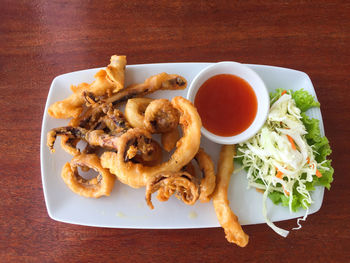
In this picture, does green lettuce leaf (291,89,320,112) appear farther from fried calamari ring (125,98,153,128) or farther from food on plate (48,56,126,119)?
food on plate (48,56,126,119)

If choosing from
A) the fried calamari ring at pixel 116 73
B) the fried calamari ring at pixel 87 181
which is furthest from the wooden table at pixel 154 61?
the fried calamari ring at pixel 87 181

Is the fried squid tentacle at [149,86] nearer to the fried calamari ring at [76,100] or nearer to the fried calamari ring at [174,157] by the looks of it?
the fried calamari ring at [76,100]

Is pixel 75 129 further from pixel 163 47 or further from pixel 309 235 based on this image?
pixel 309 235

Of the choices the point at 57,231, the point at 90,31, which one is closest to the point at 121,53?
the point at 90,31

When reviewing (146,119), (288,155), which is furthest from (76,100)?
(288,155)

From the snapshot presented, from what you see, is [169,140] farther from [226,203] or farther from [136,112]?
[226,203]
